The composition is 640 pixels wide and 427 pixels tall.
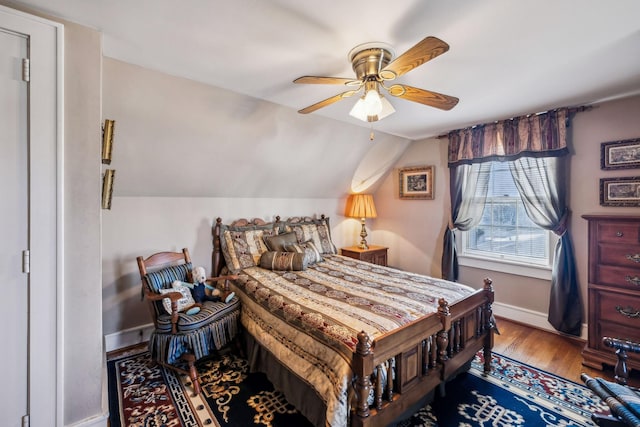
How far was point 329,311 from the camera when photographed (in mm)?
1922

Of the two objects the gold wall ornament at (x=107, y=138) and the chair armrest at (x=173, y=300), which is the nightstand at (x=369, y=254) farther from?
the gold wall ornament at (x=107, y=138)

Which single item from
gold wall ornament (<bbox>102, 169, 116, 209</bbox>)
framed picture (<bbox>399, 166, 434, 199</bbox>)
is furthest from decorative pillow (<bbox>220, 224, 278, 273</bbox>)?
framed picture (<bbox>399, 166, 434, 199</bbox>)

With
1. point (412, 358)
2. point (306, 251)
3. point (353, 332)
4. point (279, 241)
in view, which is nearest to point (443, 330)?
point (412, 358)

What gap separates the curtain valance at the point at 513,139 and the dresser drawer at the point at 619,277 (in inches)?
47.0

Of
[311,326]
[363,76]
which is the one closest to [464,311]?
[311,326]

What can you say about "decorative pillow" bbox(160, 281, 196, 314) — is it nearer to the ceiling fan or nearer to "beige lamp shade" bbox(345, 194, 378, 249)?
the ceiling fan

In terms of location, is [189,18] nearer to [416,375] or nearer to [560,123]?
[416,375]

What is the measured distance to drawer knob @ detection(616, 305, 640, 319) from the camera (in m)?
2.23

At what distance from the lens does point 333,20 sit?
1489mm

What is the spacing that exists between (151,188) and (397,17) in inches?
104

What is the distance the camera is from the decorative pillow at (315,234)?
371cm

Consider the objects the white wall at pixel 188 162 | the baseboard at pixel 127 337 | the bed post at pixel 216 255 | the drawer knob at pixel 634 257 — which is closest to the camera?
the drawer knob at pixel 634 257

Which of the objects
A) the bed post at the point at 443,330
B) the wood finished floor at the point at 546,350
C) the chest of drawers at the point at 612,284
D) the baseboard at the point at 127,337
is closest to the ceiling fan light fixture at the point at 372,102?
the bed post at the point at 443,330

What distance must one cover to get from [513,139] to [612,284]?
1.67 metres
